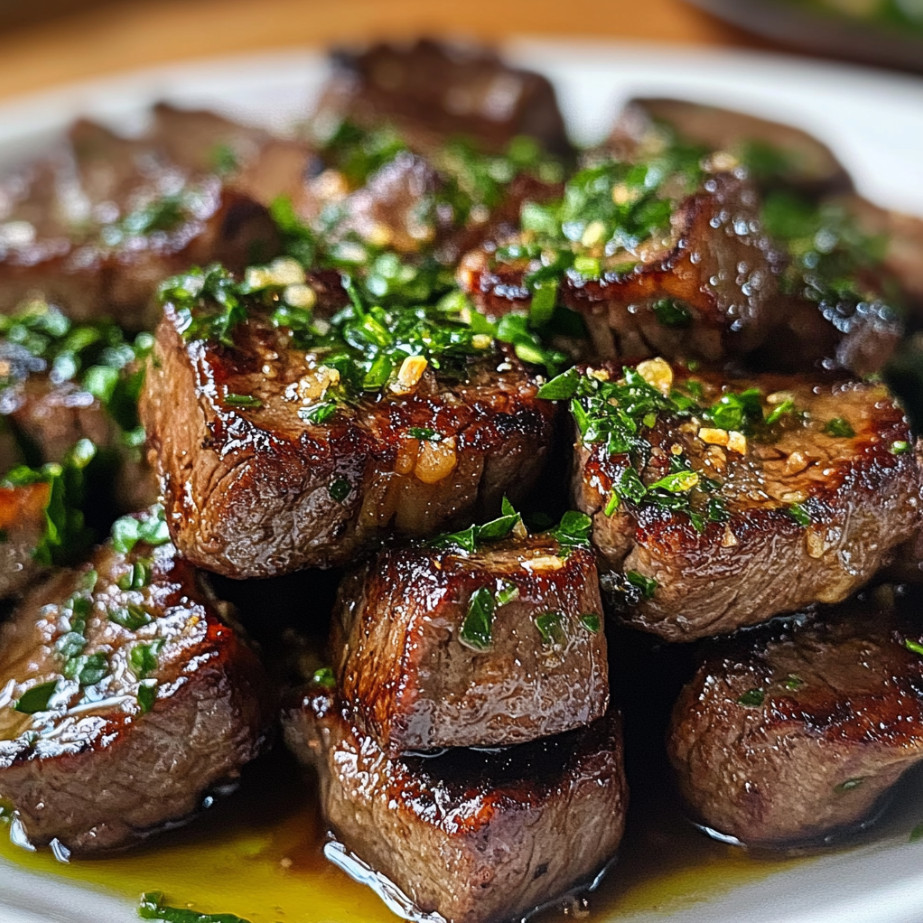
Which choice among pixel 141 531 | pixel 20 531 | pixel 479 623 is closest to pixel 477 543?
pixel 479 623

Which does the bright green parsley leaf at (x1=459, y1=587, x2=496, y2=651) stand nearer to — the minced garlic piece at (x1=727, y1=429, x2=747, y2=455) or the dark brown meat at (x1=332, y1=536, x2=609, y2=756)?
the dark brown meat at (x1=332, y1=536, x2=609, y2=756)

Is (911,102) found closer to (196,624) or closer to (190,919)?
(196,624)

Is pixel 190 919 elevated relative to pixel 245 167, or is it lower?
lower

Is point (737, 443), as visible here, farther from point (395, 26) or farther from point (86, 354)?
point (395, 26)

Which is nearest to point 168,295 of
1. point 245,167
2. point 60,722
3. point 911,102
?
point 60,722

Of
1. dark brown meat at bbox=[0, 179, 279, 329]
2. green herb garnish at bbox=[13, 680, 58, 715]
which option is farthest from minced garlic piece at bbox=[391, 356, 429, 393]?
green herb garnish at bbox=[13, 680, 58, 715]

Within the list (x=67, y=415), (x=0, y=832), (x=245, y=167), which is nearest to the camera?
(x=0, y=832)

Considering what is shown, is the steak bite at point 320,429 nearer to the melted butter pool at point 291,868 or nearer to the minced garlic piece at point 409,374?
the minced garlic piece at point 409,374
